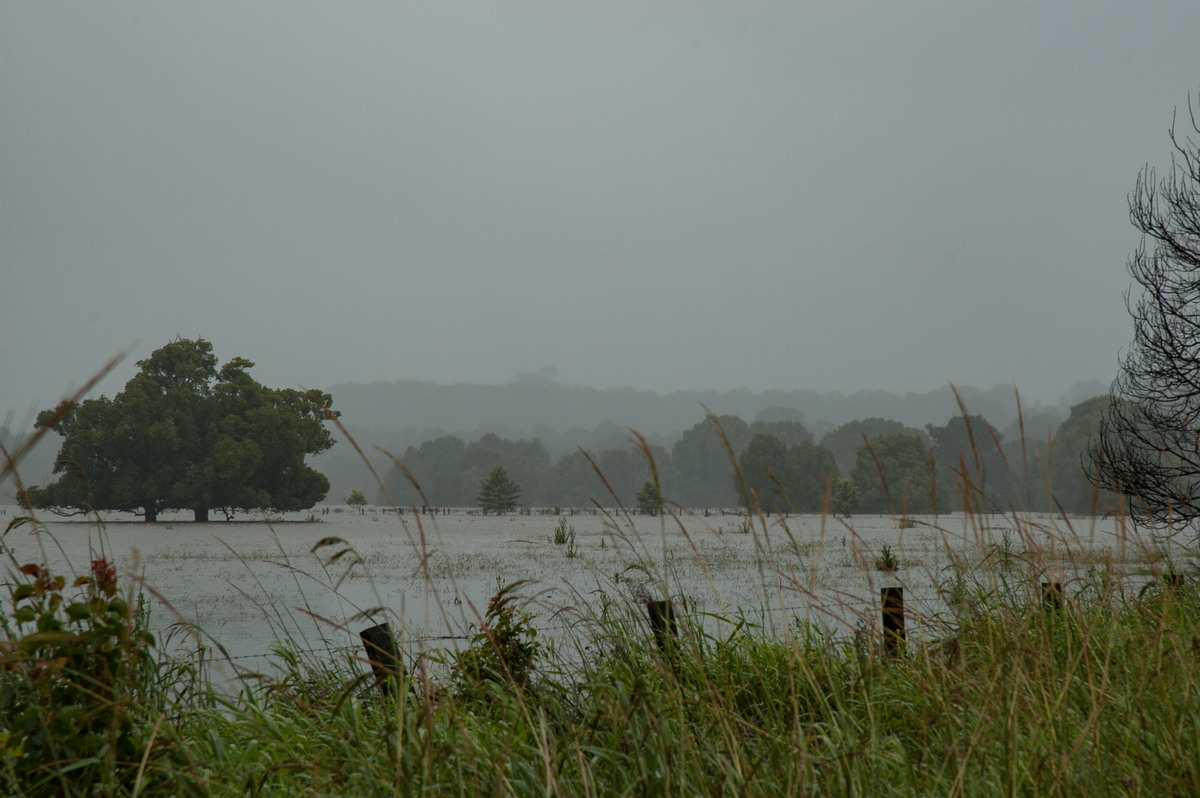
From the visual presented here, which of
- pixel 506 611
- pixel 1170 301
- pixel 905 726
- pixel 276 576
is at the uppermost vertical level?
pixel 1170 301

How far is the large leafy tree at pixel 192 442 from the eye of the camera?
1415 inches

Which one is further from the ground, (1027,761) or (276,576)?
(1027,761)

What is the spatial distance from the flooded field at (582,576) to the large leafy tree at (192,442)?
8795 millimetres

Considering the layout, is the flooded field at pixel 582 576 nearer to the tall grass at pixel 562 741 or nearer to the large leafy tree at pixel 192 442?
the tall grass at pixel 562 741

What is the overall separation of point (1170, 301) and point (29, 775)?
11998 mm

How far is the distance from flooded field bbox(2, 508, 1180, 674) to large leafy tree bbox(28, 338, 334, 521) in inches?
346

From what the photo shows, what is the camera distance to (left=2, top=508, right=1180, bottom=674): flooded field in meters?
3.21

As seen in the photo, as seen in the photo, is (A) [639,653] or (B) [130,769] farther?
(A) [639,653]

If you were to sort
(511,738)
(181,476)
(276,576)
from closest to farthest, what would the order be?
1. (511,738)
2. (276,576)
3. (181,476)

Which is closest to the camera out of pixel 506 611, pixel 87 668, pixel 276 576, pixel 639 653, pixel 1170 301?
pixel 87 668

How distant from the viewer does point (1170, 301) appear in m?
10.5

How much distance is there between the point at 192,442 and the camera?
37.5m

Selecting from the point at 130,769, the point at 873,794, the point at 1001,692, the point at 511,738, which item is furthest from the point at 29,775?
the point at 1001,692

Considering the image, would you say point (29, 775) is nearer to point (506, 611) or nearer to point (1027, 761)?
point (506, 611)
